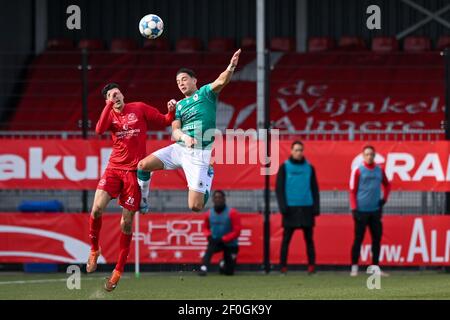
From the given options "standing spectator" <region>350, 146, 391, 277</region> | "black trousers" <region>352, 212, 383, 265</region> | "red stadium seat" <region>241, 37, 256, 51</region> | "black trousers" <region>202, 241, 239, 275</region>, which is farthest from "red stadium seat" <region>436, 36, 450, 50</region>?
"black trousers" <region>202, 241, 239, 275</region>

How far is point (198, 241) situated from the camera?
19.3 metres

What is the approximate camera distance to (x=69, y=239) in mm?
19375

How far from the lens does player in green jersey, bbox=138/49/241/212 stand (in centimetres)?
1438

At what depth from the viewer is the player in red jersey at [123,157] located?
1479cm

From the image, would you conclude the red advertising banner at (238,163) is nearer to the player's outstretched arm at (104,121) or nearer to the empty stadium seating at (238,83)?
the empty stadium seating at (238,83)

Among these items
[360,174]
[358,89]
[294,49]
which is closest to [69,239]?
[360,174]

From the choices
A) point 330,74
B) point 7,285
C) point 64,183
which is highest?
point 330,74

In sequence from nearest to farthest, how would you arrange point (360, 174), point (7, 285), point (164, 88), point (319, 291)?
point (319, 291) → point (7, 285) → point (360, 174) → point (164, 88)

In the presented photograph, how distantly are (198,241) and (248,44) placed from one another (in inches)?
484

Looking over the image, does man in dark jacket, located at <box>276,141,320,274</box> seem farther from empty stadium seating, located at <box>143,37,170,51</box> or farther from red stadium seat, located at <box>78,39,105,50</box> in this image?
red stadium seat, located at <box>78,39,105,50</box>

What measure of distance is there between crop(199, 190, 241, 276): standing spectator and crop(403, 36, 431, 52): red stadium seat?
41.9 feet

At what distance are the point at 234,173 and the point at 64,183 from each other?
2.75m

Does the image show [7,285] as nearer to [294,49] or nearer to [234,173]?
[234,173]

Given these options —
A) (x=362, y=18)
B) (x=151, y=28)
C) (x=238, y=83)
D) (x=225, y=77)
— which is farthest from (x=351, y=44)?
(x=225, y=77)
